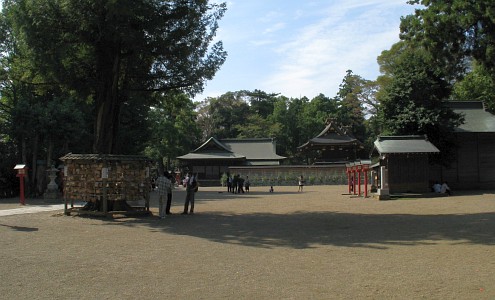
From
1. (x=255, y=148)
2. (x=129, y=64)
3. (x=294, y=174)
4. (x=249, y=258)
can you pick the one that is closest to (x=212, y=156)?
(x=255, y=148)

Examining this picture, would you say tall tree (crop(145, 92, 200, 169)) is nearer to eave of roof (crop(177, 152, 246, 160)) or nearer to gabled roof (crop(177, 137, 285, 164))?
eave of roof (crop(177, 152, 246, 160))

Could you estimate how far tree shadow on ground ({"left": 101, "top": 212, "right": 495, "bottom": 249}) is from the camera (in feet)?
32.4

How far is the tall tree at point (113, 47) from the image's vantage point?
46.7 ft

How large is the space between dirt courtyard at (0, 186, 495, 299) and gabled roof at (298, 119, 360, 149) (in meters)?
38.8

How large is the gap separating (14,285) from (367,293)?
4.87 metres

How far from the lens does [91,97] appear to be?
18.7 m

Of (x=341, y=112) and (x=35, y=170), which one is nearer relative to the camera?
(x=35, y=170)

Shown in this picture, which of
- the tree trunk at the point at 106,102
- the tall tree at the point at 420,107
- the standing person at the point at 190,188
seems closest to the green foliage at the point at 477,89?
the tall tree at the point at 420,107

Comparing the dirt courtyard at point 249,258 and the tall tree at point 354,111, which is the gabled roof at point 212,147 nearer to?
the tall tree at point 354,111

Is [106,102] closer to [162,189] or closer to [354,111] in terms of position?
[162,189]

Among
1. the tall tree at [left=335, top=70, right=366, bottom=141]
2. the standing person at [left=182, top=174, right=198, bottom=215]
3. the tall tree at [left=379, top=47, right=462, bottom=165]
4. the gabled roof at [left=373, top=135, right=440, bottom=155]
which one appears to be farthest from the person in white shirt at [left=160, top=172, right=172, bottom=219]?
the tall tree at [left=335, top=70, right=366, bottom=141]

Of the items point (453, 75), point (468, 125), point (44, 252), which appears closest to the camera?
point (44, 252)

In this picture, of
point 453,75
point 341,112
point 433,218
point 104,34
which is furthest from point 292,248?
point 341,112

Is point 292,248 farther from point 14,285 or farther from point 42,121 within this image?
point 42,121
